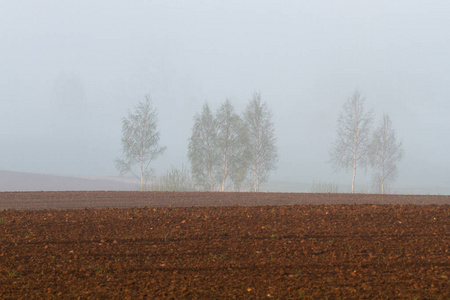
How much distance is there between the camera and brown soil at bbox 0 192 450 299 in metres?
6.39

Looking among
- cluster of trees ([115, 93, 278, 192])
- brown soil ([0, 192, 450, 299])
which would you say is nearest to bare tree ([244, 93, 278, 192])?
cluster of trees ([115, 93, 278, 192])

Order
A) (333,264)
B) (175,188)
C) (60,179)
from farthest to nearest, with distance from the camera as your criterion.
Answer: (60,179), (175,188), (333,264)

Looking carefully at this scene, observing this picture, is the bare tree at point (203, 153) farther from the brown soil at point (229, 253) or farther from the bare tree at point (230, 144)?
the brown soil at point (229, 253)

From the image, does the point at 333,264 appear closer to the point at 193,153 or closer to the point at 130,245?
the point at 130,245

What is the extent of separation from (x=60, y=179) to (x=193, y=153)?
2134 cm

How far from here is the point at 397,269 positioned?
24.3 feet

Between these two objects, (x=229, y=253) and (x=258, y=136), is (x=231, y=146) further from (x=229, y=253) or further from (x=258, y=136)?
(x=229, y=253)

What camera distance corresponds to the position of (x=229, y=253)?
835cm

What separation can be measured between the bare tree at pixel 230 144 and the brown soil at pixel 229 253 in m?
21.5

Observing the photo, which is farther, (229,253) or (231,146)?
(231,146)

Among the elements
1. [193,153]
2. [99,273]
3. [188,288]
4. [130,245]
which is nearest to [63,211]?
[130,245]

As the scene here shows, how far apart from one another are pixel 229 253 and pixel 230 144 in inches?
1032

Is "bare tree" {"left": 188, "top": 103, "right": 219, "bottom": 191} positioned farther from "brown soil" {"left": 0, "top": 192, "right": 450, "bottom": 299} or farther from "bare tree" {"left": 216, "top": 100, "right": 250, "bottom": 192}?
"brown soil" {"left": 0, "top": 192, "right": 450, "bottom": 299}

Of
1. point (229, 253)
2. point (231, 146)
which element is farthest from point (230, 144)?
point (229, 253)
